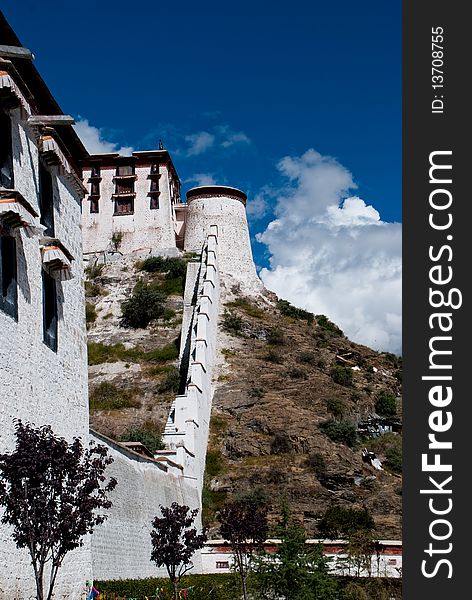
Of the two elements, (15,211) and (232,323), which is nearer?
(15,211)

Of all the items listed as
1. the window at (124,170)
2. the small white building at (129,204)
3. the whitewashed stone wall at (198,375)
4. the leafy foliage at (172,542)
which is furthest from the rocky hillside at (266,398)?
the leafy foliage at (172,542)

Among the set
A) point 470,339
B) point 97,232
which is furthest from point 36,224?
point 97,232

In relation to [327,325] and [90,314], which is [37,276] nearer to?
[90,314]

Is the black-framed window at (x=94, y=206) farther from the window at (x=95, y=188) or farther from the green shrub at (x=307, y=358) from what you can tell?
the green shrub at (x=307, y=358)

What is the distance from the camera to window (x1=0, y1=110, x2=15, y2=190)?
42.0 ft

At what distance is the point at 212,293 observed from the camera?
42406 mm

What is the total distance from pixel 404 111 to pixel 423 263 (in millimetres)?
1857

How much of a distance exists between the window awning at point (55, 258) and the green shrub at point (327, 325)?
36607mm

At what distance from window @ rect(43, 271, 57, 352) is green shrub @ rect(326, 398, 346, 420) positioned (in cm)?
2270

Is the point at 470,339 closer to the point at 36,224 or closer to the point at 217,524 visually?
the point at 36,224

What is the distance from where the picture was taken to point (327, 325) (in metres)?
53.1

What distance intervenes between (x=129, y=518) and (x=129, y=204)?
35233 millimetres

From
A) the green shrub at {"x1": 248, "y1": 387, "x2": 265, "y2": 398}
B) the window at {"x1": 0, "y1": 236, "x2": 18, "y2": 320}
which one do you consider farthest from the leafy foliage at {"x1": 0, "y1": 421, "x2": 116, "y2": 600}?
the green shrub at {"x1": 248, "y1": 387, "x2": 265, "y2": 398}

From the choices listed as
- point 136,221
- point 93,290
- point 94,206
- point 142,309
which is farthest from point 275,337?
point 94,206
